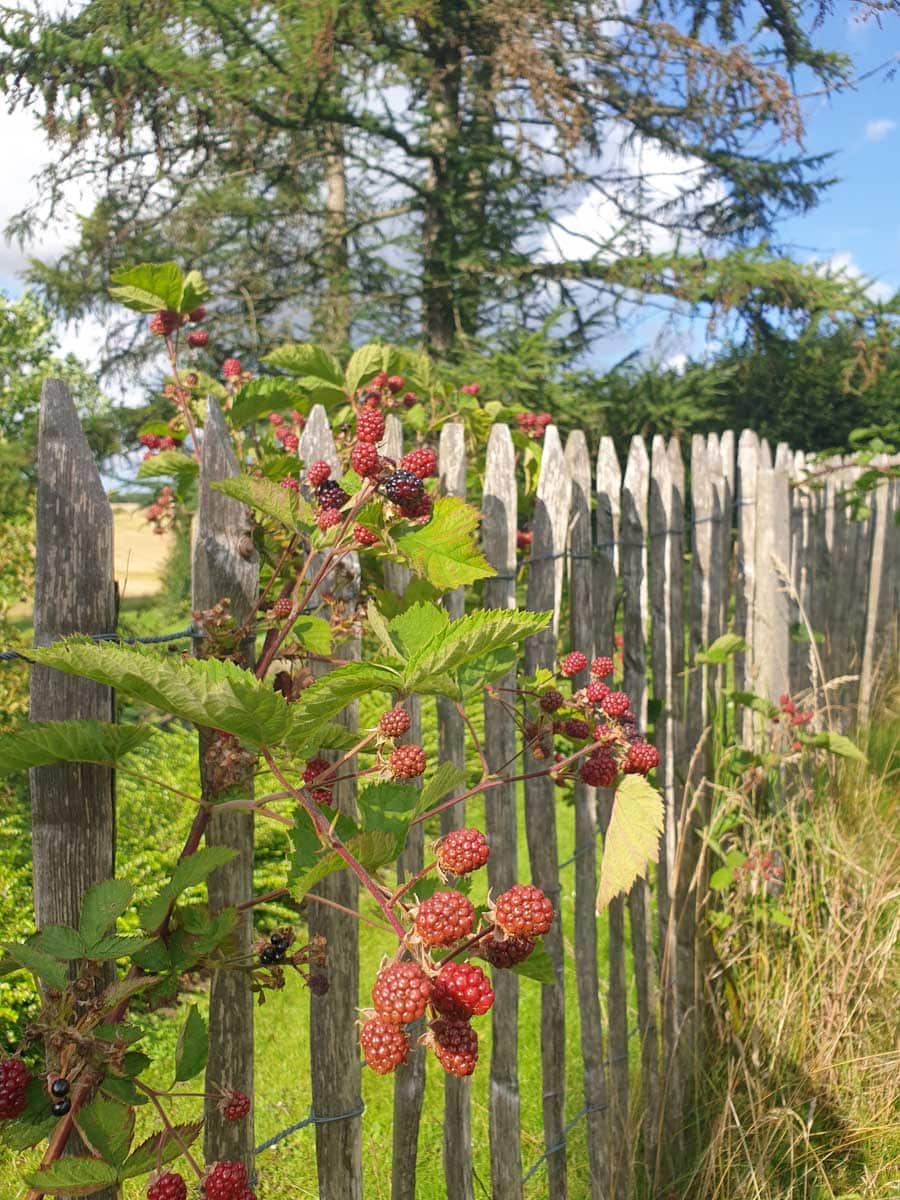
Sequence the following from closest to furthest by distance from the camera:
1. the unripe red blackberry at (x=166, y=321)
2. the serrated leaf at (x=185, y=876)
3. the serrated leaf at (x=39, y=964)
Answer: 1. the serrated leaf at (x=39, y=964)
2. the serrated leaf at (x=185, y=876)
3. the unripe red blackberry at (x=166, y=321)

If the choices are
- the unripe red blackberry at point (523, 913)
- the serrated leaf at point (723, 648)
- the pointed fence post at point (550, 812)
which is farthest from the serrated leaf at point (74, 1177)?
the serrated leaf at point (723, 648)

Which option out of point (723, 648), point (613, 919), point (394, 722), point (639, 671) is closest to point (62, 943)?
point (394, 722)

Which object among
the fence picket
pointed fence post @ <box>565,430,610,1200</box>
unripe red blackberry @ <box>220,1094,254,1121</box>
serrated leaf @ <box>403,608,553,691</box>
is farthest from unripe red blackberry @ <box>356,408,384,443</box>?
the fence picket

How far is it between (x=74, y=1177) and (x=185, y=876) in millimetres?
336

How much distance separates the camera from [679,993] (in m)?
3.06

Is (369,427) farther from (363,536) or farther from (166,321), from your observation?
(166,321)

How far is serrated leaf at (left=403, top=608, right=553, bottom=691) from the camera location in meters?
1.02

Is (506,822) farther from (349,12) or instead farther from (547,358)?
(349,12)

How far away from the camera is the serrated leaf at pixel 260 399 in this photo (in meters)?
2.04

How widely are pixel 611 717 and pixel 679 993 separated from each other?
1.78 m

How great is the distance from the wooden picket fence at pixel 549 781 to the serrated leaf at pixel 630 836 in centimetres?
47

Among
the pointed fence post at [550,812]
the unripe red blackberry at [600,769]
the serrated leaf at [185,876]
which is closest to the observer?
the serrated leaf at [185,876]

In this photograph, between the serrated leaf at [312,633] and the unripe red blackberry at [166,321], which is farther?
the unripe red blackberry at [166,321]

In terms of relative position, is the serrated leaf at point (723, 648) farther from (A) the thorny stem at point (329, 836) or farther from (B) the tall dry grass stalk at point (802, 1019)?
(A) the thorny stem at point (329, 836)
